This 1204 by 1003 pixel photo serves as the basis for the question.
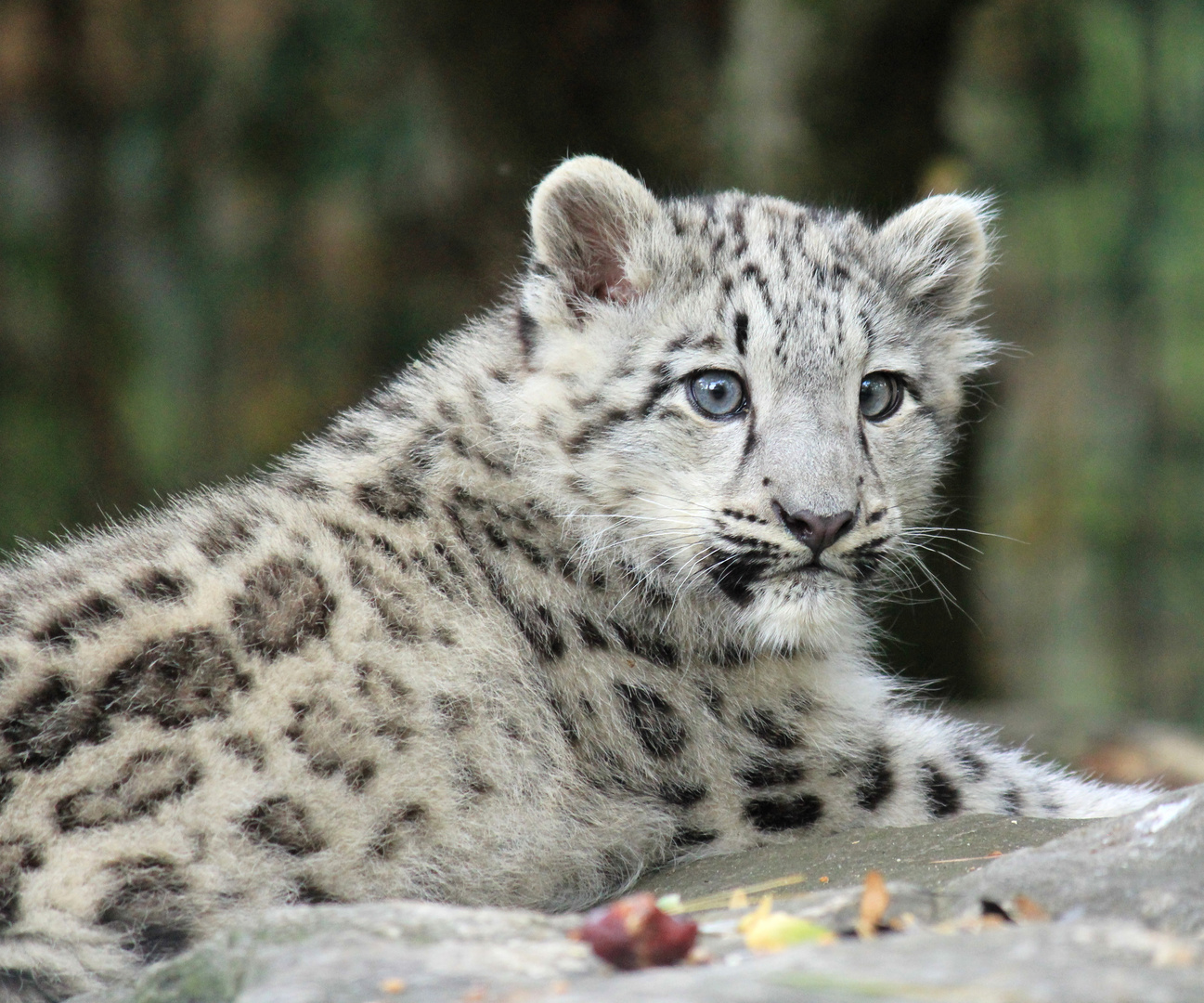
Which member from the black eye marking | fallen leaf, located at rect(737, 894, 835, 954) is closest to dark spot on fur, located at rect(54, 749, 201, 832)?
fallen leaf, located at rect(737, 894, 835, 954)

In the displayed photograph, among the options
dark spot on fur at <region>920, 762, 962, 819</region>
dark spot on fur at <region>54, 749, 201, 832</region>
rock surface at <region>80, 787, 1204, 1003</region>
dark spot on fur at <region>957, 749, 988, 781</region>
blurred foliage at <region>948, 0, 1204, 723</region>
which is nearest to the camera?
rock surface at <region>80, 787, 1204, 1003</region>

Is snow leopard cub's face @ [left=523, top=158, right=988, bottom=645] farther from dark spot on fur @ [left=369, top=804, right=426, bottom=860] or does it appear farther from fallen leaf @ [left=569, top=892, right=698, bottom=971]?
fallen leaf @ [left=569, top=892, right=698, bottom=971]

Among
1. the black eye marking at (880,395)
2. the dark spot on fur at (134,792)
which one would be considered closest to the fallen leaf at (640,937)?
the dark spot on fur at (134,792)

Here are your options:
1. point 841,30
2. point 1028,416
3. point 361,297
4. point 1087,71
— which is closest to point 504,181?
point 841,30

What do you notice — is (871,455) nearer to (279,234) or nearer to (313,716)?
(313,716)

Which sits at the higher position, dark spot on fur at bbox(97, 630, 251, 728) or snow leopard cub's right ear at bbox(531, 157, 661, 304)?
snow leopard cub's right ear at bbox(531, 157, 661, 304)

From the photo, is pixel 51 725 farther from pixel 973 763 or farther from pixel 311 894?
pixel 973 763

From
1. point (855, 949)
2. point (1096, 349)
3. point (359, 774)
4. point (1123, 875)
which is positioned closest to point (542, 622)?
point (359, 774)
